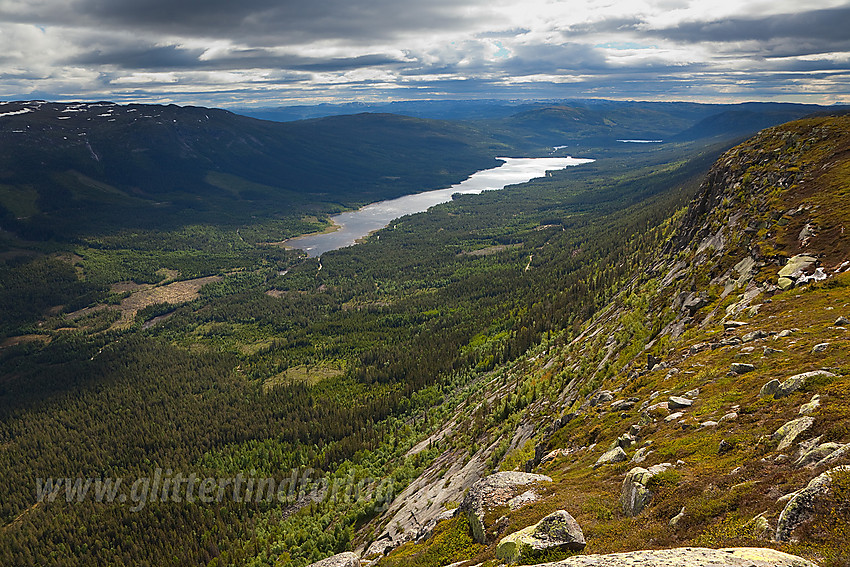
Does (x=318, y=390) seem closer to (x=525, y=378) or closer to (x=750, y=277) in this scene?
(x=525, y=378)

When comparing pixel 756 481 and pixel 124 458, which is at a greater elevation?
pixel 756 481

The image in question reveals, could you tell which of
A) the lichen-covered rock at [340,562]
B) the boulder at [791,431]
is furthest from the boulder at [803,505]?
the lichen-covered rock at [340,562]

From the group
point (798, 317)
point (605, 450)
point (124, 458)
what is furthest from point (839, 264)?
point (124, 458)

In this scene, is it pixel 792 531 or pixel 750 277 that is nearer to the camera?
pixel 792 531

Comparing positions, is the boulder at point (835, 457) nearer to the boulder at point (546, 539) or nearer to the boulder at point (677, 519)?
the boulder at point (677, 519)

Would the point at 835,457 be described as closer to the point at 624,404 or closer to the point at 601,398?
the point at 624,404

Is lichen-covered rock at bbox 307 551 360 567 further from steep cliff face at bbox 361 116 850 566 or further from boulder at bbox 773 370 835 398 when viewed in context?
boulder at bbox 773 370 835 398
